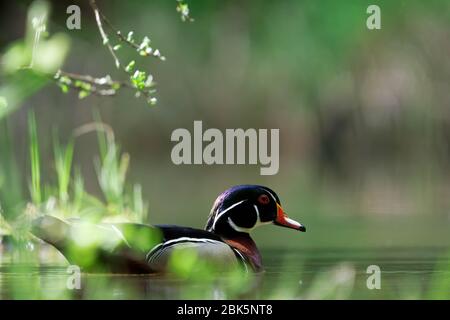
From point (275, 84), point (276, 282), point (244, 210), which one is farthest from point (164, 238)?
point (275, 84)

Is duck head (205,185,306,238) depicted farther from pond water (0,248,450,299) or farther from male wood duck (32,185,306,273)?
pond water (0,248,450,299)

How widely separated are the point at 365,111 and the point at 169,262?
15.5 m

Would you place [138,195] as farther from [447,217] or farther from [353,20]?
[353,20]

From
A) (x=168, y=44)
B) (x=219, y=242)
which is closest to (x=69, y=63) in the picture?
(x=168, y=44)

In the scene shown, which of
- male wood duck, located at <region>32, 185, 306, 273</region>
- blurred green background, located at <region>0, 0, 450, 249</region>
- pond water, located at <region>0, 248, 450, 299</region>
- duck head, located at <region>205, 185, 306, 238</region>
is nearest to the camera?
pond water, located at <region>0, 248, 450, 299</region>

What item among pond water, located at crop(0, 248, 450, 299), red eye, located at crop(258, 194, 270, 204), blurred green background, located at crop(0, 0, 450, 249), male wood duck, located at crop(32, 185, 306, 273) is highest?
blurred green background, located at crop(0, 0, 450, 249)

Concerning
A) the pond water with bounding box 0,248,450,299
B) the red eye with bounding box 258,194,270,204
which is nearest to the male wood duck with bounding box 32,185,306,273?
the red eye with bounding box 258,194,270,204

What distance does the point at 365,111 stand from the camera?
22.5m

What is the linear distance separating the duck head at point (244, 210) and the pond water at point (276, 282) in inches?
12.6

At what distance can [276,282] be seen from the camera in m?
7.26

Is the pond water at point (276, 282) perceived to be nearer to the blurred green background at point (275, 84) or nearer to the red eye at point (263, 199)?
the red eye at point (263, 199)

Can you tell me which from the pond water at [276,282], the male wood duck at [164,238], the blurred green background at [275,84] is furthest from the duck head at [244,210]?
the blurred green background at [275,84]

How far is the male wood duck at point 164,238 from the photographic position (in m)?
7.02

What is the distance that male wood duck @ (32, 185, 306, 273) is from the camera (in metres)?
7.02
